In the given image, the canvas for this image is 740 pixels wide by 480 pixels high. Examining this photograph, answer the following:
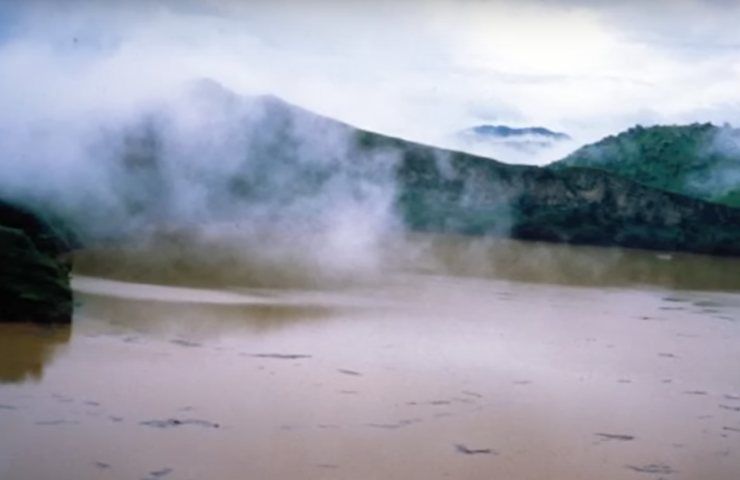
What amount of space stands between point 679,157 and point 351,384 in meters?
17.6

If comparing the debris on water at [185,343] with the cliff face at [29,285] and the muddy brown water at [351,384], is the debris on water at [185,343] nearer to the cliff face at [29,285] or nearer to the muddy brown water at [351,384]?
the muddy brown water at [351,384]

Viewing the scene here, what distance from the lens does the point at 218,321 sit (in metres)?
7.89

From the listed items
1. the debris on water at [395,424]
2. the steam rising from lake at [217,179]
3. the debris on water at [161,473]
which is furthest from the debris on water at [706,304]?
the debris on water at [161,473]

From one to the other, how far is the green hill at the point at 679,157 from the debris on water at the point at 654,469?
55.2 ft

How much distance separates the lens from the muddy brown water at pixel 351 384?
4.80m

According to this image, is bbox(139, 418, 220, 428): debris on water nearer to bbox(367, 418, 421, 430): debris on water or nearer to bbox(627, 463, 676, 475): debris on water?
bbox(367, 418, 421, 430): debris on water

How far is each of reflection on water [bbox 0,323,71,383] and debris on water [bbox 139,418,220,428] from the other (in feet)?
3.25

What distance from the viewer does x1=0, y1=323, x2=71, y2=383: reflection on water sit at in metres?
5.75

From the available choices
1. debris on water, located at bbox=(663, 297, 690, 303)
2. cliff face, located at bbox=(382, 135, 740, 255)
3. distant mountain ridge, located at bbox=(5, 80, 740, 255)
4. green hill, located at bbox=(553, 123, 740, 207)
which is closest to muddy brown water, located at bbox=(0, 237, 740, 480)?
debris on water, located at bbox=(663, 297, 690, 303)

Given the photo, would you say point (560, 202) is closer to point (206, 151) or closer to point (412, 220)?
point (412, 220)

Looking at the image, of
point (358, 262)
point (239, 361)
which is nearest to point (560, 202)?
point (358, 262)

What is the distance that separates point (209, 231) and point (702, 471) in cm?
891

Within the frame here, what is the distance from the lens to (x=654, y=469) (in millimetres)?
5152

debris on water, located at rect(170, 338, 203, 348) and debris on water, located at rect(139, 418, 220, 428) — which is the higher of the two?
debris on water, located at rect(170, 338, 203, 348)
